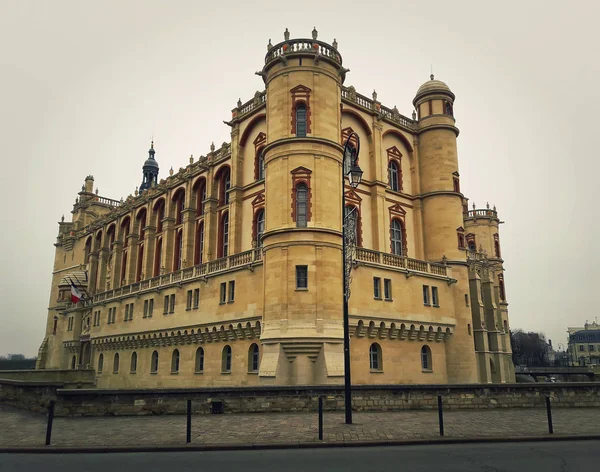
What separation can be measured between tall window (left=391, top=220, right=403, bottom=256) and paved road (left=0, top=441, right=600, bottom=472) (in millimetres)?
25639

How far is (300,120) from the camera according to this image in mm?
31516

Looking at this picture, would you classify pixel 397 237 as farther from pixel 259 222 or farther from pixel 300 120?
pixel 300 120

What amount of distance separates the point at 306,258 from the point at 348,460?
17.5 m

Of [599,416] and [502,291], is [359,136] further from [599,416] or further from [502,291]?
[502,291]

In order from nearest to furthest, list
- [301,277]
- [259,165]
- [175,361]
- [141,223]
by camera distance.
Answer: [301,277]
[259,165]
[175,361]
[141,223]

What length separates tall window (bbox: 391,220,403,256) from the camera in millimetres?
38691

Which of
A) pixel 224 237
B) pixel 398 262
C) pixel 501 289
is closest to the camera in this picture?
pixel 398 262

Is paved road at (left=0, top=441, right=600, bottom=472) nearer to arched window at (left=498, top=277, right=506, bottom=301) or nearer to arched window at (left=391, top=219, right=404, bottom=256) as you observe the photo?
arched window at (left=391, top=219, right=404, bottom=256)

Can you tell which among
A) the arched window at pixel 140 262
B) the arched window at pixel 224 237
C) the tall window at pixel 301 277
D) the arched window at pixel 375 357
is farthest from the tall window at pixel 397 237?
the arched window at pixel 140 262

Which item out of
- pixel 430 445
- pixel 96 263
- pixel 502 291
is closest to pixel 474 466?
pixel 430 445

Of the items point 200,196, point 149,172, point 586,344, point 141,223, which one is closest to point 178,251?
point 200,196

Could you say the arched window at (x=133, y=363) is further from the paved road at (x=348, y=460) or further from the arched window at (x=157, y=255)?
the paved road at (x=348, y=460)

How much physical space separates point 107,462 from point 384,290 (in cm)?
2317

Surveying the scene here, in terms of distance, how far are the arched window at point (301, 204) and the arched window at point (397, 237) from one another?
37.4 ft
